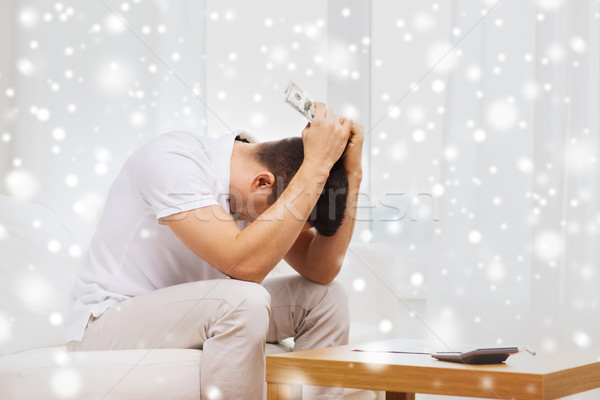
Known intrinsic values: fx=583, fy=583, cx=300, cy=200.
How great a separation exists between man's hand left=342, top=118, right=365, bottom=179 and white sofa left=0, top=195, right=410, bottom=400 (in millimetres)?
404

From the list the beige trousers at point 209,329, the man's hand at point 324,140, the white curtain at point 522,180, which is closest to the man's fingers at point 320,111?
the man's hand at point 324,140

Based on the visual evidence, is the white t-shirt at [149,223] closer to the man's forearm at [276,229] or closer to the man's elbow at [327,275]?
the man's forearm at [276,229]

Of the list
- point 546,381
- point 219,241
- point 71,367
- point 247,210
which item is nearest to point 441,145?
point 247,210

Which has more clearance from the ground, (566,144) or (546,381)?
(566,144)

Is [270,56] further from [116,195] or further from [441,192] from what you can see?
[116,195]

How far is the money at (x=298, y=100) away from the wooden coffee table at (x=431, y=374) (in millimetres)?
476

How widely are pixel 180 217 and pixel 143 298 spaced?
0.51 ft

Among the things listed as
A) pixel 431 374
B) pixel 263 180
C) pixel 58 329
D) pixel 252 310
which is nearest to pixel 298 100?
pixel 263 180

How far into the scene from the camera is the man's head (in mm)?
1177

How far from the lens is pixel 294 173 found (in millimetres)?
1186

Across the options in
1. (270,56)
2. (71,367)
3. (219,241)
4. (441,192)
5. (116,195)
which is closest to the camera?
(71,367)

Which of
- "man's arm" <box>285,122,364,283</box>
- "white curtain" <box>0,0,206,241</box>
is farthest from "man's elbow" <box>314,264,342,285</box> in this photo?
"white curtain" <box>0,0,206,241</box>

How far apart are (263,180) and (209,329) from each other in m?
0.34

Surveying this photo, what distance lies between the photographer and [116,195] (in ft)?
3.72
